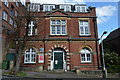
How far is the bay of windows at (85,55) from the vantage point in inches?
664

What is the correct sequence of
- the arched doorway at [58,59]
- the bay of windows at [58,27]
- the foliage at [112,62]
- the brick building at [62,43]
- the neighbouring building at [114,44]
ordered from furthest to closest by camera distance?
the neighbouring building at [114,44]
the bay of windows at [58,27]
the foliage at [112,62]
the arched doorway at [58,59]
the brick building at [62,43]

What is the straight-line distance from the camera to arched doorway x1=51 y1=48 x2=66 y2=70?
54.1 ft

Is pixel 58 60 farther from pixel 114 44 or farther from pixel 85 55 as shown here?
pixel 114 44

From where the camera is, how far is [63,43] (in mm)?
16984

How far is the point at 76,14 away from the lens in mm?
18141

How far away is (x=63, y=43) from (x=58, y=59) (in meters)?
2.40

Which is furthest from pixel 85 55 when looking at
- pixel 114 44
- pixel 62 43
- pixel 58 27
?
pixel 114 44

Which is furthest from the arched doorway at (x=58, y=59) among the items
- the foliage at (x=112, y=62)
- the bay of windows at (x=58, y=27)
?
the foliage at (x=112, y=62)

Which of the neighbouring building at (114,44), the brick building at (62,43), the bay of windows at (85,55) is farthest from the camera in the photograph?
the neighbouring building at (114,44)

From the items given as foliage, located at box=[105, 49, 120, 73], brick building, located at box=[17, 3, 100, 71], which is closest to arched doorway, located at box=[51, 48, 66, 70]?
brick building, located at box=[17, 3, 100, 71]

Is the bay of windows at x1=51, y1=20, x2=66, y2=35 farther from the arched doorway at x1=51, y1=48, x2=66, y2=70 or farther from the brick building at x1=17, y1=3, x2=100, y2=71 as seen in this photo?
the arched doorway at x1=51, y1=48, x2=66, y2=70

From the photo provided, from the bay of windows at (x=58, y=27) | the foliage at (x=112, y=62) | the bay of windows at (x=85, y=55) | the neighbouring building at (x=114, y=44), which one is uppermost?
the bay of windows at (x=58, y=27)

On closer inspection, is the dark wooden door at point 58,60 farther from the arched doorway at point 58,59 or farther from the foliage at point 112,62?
→ the foliage at point 112,62

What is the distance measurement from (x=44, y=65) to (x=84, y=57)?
19.1 feet
